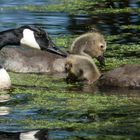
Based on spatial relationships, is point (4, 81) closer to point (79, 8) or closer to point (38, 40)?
point (38, 40)

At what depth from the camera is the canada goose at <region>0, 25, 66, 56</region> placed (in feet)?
36.1

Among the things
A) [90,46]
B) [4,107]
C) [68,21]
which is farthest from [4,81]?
[68,21]

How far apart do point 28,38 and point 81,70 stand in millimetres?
988

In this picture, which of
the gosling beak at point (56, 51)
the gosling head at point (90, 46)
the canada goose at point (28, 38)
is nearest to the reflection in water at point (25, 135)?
the canada goose at point (28, 38)

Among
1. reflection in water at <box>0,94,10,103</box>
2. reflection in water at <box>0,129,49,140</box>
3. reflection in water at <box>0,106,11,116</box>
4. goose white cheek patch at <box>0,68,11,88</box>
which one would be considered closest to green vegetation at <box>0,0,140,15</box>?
goose white cheek patch at <box>0,68,11,88</box>

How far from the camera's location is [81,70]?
10.6 m

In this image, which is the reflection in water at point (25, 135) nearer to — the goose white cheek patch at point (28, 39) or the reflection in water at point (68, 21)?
→ the goose white cheek patch at point (28, 39)

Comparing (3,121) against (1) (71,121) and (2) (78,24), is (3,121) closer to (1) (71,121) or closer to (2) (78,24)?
(1) (71,121)

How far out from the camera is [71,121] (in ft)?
26.9

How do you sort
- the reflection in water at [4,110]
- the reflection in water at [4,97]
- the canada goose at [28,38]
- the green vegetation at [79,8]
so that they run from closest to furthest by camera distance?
the reflection in water at [4,110]
the reflection in water at [4,97]
the canada goose at [28,38]
the green vegetation at [79,8]

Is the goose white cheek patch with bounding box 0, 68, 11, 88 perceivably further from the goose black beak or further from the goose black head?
the goose black beak

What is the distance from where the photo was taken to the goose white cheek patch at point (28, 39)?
436 inches

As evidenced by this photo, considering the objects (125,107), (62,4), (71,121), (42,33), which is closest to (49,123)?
(71,121)

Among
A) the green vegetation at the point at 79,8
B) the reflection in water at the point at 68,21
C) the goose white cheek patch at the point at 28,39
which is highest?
the green vegetation at the point at 79,8
